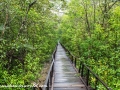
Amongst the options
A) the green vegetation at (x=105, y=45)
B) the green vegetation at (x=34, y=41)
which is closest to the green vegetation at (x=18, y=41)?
the green vegetation at (x=34, y=41)

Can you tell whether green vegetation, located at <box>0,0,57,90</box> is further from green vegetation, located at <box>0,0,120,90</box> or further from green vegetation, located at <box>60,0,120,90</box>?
green vegetation, located at <box>60,0,120,90</box>

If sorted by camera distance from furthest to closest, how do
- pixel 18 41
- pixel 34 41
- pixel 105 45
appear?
pixel 34 41
pixel 105 45
pixel 18 41

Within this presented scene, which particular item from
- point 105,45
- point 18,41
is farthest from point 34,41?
point 105,45

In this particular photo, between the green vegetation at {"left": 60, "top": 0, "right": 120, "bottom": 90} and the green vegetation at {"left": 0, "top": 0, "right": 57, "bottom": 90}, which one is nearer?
the green vegetation at {"left": 0, "top": 0, "right": 57, "bottom": 90}

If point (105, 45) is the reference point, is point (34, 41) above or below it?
above

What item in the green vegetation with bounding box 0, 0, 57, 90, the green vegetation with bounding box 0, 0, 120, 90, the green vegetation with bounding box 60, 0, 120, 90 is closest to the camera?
the green vegetation with bounding box 0, 0, 57, 90

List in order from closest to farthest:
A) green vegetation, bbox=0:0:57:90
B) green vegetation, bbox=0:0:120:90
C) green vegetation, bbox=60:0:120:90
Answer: green vegetation, bbox=0:0:57:90 → green vegetation, bbox=0:0:120:90 → green vegetation, bbox=60:0:120:90

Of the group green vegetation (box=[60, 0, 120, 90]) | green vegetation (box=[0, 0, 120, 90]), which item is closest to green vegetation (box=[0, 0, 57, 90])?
green vegetation (box=[0, 0, 120, 90])

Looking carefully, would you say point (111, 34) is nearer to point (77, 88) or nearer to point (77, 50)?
point (77, 88)

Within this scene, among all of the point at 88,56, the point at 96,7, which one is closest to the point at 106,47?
the point at 88,56

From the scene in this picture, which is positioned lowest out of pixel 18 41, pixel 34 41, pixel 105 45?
pixel 105 45

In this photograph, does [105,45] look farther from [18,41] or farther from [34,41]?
[18,41]

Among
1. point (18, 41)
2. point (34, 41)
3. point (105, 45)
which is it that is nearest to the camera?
point (18, 41)

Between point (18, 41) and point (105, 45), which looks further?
point (105, 45)
